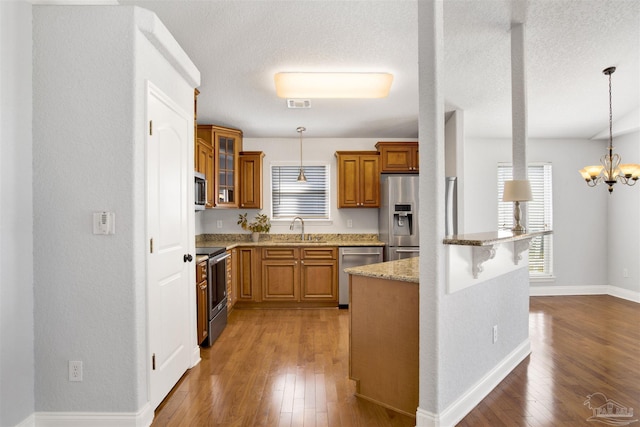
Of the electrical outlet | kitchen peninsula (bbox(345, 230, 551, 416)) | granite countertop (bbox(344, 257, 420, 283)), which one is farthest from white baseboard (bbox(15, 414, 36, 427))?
granite countertop (bbox(344, 257, 420, 283))

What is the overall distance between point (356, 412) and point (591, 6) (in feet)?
11.5

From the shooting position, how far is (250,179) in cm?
540

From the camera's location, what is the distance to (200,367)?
308 centimetres

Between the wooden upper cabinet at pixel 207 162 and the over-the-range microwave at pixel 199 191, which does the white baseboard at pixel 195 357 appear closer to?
the over-the-range microwave at pixel 199 191

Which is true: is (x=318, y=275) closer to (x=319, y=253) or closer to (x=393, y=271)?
(x=319, y=253)

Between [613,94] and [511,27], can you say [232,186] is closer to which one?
[511,27]

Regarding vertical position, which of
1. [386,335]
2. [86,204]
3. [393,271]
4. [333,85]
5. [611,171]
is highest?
[333,85]

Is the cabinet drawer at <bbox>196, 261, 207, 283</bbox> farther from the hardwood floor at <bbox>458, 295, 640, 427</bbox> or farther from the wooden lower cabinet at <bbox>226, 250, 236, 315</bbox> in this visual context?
the hardwood floor at <bbox>458, 295, 640, 427</bbox>

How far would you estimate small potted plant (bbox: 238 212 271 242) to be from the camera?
5.52 meters

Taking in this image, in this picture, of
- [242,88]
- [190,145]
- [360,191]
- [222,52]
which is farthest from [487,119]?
[190,145]

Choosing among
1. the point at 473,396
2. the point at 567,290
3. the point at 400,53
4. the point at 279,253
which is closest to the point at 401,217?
the point at 279,253

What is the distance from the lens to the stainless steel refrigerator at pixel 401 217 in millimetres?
5012

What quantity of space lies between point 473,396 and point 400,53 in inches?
109

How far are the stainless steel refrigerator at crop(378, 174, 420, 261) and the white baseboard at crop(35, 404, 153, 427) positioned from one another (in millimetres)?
3602
